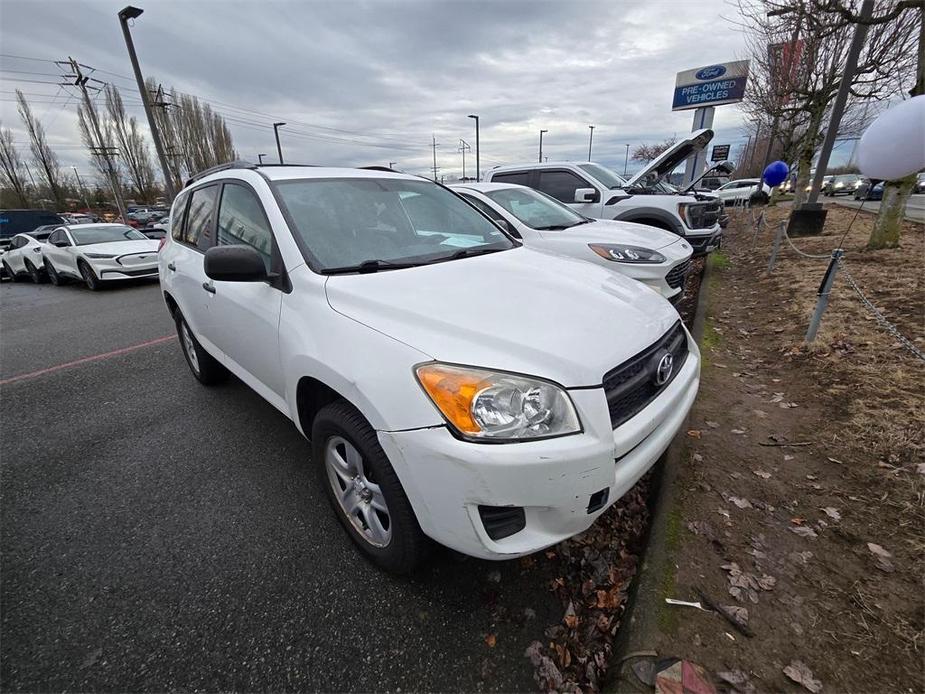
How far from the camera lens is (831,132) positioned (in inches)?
389

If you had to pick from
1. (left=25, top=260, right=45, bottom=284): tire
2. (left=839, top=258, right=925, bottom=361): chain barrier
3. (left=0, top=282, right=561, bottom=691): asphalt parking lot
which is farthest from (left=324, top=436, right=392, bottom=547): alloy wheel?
(left=25, top=260, right=45, bottom=284): tire

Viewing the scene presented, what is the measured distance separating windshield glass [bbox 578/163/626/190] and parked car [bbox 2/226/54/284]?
13.8 m

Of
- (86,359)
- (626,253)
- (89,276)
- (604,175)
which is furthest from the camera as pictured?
(89,276)

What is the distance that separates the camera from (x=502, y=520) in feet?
4.87

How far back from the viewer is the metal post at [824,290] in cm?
348

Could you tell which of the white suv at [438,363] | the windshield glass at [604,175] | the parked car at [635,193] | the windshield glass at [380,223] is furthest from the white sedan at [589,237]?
the windshield glass at [604,175]

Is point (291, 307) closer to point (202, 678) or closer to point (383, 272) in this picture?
point (383, 272)

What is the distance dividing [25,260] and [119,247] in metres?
5.46

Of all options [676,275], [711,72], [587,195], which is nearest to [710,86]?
[711,72]

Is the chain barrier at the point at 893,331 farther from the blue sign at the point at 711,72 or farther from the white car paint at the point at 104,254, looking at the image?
the blue sign at the point at 711,72

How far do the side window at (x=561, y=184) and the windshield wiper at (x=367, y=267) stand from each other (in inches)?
234

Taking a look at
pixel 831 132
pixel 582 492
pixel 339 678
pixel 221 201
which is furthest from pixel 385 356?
pixel 831 132

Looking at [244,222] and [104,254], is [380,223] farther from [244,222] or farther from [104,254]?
[104,254]

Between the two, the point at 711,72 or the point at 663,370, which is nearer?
the point at 663,370
